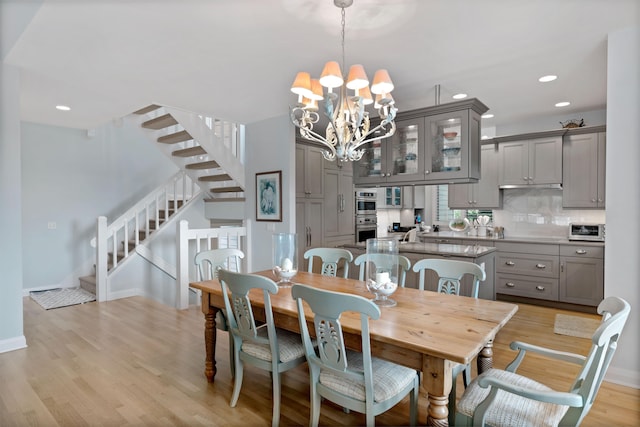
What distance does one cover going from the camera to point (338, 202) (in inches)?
226

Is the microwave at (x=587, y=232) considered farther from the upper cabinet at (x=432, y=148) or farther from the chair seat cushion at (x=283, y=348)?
the chair seat cushion at (x=283, y=348)

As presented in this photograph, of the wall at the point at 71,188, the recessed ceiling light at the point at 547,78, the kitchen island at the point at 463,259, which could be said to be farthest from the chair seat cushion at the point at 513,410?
the wall at the point at 71,188

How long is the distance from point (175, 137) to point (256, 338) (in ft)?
12.9

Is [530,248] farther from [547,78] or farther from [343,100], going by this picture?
[343,100]

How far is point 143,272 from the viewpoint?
5.55 metres

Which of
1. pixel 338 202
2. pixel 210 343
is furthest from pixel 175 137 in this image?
pixel 210 343

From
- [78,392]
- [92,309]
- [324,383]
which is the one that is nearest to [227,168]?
[92,309]

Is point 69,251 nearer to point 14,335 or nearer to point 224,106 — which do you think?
point 14,335

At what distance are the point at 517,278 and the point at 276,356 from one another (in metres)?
4.06

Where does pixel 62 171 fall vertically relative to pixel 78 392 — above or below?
above

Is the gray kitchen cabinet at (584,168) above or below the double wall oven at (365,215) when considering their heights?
above

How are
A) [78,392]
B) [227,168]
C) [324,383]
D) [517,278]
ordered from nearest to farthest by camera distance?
[324,383]
[78,392]
[517,278]
[227,168]

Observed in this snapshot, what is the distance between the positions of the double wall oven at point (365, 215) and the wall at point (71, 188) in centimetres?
370

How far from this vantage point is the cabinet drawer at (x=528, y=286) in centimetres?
458
